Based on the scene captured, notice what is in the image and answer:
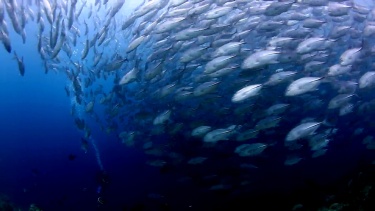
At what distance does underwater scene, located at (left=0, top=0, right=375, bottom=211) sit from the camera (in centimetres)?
711

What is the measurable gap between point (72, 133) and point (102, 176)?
2928 centimetres

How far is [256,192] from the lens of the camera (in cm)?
1349

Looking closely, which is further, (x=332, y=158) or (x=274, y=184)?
(x=332, y=158)

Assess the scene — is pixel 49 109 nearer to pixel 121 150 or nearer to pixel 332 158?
pixel 121 150

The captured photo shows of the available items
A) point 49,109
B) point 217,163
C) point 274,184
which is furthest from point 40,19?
point 49,109

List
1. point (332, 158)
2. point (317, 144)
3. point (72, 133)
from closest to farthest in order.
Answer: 1. point (317, 144)
2. point (332, 158)
3. point (72, 133)

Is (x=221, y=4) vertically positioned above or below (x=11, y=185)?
above

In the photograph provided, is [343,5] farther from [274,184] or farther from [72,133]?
[72,133]

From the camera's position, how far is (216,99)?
8.53 meters

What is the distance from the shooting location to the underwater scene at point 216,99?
23.3 feet

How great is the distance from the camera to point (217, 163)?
15.3 metres

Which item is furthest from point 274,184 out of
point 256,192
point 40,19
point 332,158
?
point 40,19

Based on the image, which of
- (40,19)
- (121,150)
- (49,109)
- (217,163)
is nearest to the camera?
(40,19)

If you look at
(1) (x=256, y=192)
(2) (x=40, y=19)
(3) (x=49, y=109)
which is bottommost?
(3) (x=49, y=109)
